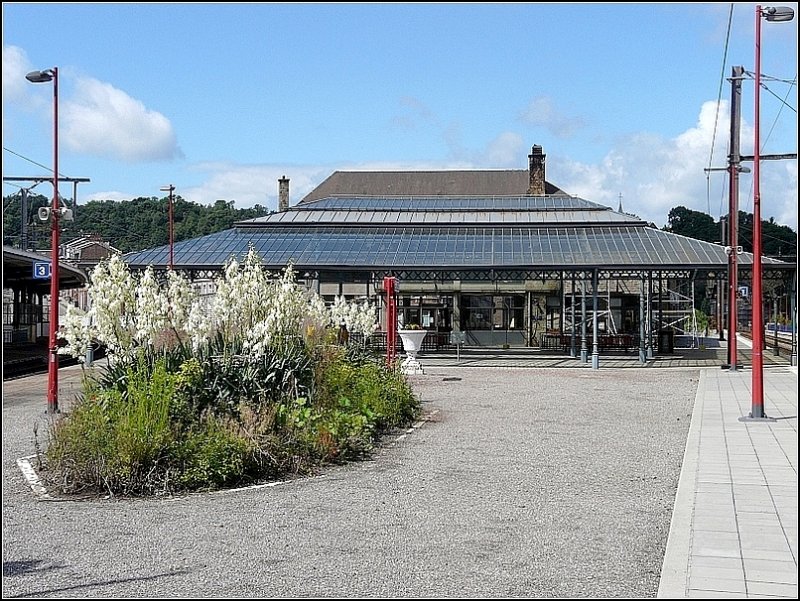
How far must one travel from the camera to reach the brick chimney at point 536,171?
61.6 metres

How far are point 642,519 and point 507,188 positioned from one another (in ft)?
188

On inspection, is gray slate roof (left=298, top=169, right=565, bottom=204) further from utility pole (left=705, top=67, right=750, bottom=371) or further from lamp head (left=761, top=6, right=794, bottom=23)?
lamp head (left=761, top=6, right=794, bottom=23)

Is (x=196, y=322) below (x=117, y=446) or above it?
above

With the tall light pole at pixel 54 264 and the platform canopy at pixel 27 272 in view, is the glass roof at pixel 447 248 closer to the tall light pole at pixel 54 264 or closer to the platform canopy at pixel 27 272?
the platform canopy at pixel 27 272

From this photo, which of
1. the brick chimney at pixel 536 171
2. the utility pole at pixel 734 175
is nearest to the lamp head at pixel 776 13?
the utility pole at pixel 734 175

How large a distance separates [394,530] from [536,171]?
184ft

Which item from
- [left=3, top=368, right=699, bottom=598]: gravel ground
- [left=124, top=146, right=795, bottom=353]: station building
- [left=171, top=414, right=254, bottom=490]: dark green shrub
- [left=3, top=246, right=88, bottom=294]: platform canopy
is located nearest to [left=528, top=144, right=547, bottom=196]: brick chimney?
[left=124, top=146, right=795, bottom=353]: station building

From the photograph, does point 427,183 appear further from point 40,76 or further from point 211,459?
point 211,459

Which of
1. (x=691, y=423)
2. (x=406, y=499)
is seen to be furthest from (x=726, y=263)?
(x=406, y=499)

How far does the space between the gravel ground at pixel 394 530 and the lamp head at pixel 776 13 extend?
7.08m

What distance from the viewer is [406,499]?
8867 mm

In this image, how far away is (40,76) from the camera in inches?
642

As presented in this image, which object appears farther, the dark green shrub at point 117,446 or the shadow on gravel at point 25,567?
the dark green shrub at point 117,446

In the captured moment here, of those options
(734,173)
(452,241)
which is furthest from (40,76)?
(452,241)
